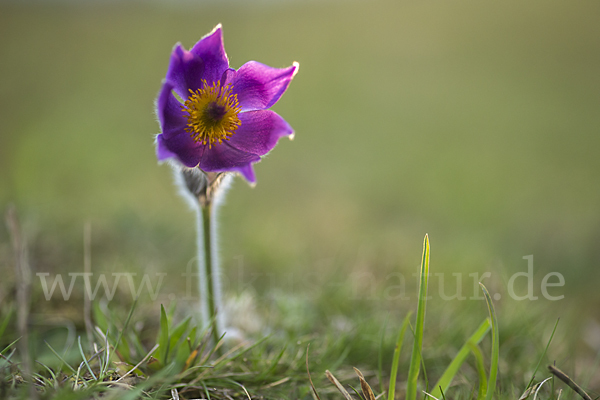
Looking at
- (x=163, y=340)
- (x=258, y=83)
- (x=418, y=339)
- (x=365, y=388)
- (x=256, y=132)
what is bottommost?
(x=365, y=388)

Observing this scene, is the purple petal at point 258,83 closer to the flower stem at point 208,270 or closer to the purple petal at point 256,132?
the purple petal at point 256,132

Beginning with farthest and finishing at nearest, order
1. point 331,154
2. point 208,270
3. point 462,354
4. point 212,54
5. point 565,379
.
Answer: point 331,154 → point 208,270 → point 212,54 → point 565,379 → point 462,354

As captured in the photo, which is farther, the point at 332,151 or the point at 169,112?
the point at 332,151

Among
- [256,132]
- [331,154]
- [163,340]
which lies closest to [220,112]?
[256,132]

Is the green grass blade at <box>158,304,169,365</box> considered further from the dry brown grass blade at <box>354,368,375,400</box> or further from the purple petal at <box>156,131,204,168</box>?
the dry brown grass blade at <box>354,368,375,400</box>

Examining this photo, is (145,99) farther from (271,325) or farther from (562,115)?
(562,115)

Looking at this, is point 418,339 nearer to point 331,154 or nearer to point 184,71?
point 184,71
